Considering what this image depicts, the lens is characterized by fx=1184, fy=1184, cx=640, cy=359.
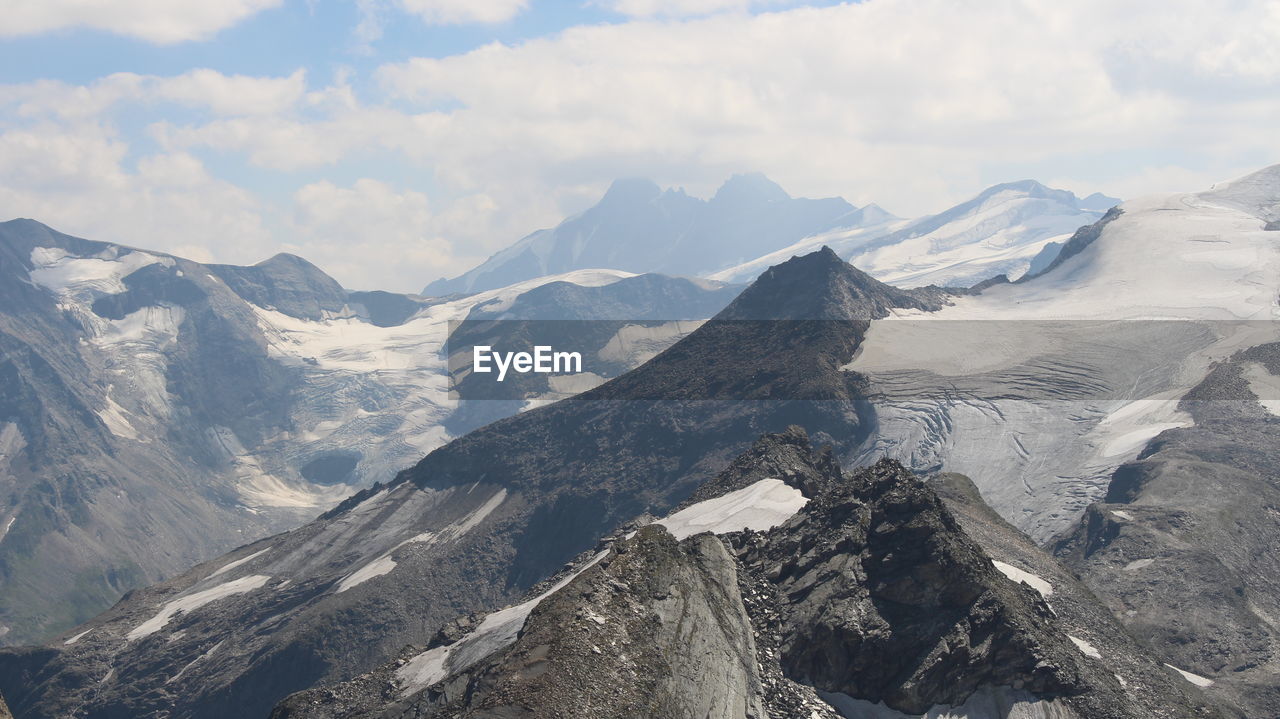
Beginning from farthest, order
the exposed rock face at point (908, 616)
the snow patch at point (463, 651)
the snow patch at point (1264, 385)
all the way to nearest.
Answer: the snow patch at point (1264, 385) < the snow patch at point (463, 651) < the exposed rock face at point (908, 616)

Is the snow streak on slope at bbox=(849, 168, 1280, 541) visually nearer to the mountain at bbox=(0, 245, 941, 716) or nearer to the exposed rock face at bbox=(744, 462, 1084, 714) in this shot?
the mountain at bbox=(0, 245, 941, 716)

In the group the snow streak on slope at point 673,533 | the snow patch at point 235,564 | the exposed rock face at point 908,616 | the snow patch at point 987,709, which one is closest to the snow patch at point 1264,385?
the snow streak on slope at point 673,533

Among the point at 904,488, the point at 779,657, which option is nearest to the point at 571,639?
the point at 779,657

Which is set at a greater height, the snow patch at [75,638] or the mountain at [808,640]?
the mountain at [808,640]


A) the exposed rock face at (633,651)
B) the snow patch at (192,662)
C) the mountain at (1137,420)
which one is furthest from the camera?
the snow patch at (192,662)

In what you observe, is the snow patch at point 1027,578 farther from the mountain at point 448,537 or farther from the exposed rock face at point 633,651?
the mountain at point 448,537

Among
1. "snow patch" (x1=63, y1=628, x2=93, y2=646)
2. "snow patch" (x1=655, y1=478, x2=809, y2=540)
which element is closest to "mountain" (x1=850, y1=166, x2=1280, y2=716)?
"snow patch" (x1=655, y1=478, x2=809, y2=540)

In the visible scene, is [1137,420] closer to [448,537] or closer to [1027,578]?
[1027,578]
